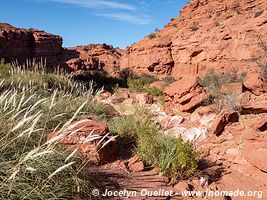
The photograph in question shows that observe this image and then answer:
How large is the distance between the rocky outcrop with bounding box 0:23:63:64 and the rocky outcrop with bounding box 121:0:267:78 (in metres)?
11.1

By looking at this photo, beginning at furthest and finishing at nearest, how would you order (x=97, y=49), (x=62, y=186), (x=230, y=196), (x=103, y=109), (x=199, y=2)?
(x=97, y=49), (x=199, y=2), (x=103, y=109), (x=230, y=196), (x=62, y=186)

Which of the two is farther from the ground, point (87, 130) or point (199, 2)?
point (199, 2)

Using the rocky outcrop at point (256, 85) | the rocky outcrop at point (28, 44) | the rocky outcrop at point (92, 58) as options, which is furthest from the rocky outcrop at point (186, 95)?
the rocky outcrop at point (92, 58)

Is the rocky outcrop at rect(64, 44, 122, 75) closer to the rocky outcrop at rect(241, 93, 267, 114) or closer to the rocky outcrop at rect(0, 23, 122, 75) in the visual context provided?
the rocky outcrop at rect(0, 23, 122, 75)

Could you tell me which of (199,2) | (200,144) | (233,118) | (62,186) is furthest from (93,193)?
(199,2)

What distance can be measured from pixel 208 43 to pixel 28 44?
20547mm

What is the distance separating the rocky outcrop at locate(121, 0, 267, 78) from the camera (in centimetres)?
2288

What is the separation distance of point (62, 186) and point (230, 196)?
228cm

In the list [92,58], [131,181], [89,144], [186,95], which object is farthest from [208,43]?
[131,181]

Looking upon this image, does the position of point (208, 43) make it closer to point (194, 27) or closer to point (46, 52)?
point (194, 27)

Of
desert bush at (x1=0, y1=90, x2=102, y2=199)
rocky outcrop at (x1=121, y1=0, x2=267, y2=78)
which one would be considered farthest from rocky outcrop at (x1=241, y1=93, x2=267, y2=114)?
rocky outcrop at (x1=121, y1=0, x2=267, y2=78)

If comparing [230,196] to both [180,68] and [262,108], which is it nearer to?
[262,108]

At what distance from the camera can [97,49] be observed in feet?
157

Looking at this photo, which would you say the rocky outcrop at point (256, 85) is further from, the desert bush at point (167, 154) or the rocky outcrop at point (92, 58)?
the rocky outcrop at point (92, 58)
